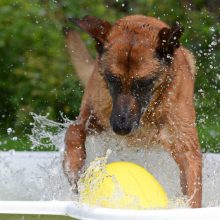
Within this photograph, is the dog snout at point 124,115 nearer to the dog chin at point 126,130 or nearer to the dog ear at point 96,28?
the dog chin at point 126,130

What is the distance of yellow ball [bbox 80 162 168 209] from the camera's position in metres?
3.78

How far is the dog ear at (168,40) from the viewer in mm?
4762

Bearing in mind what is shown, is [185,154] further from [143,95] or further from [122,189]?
[122,189]

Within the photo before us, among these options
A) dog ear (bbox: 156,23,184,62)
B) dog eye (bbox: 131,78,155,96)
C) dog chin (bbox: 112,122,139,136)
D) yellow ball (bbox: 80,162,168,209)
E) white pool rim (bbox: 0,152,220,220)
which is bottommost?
white pool rim (bbox: 0,152,220,220)

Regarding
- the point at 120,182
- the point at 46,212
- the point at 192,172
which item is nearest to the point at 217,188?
the point at 192,172

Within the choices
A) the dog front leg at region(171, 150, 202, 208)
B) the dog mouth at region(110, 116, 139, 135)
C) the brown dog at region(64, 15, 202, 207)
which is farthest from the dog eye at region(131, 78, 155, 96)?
the dog front leg at region(171, 150, 202, 208)

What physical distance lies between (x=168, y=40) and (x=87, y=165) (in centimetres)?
96

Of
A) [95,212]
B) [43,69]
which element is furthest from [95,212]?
[43,69]

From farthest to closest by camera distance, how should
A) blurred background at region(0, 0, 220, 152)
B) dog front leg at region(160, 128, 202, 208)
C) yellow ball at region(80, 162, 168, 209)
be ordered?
blurred background at region(0, 0, 220, 152)
dog front leg at region(160, 128, 202, 208)
yellow ball at region(80, 162, 168, 209)

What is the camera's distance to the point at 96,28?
16.4 feet

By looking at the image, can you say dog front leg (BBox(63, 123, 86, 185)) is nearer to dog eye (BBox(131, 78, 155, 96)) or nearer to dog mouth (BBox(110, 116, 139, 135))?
dog mouth (BBox(110, 116, 139, 135))

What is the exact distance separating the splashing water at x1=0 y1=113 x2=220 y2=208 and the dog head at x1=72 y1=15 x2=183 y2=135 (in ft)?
1.06

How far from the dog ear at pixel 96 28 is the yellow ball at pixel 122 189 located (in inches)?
35.5

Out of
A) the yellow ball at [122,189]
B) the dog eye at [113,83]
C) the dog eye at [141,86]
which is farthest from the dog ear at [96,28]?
the yellow ball at [122,189]
